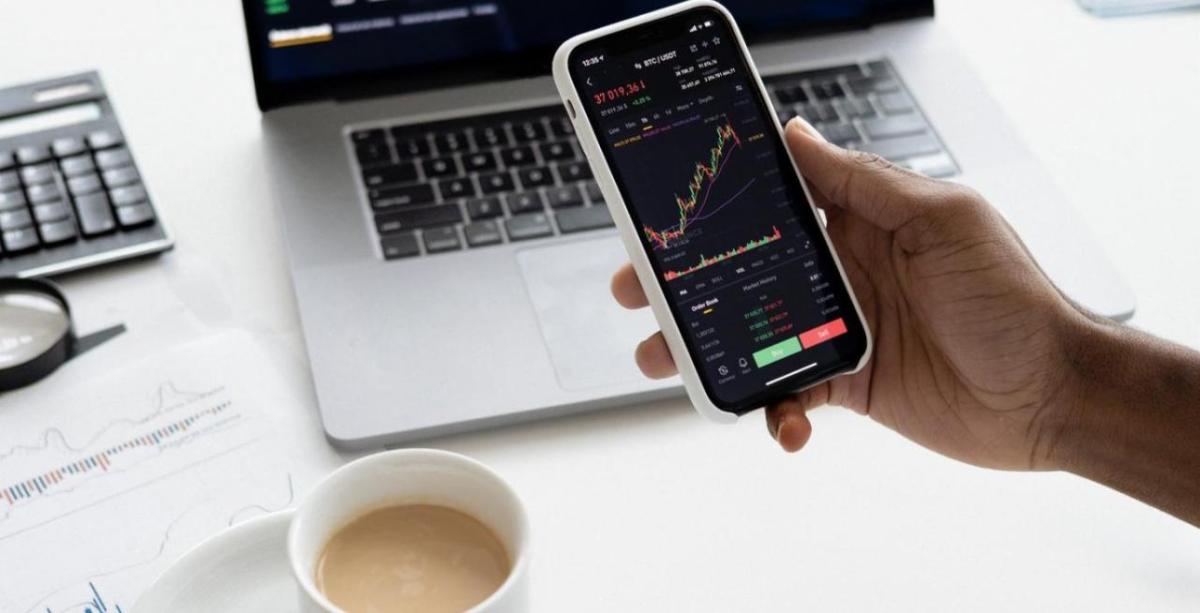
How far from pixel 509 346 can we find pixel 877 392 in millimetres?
221

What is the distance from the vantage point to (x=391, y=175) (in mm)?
906

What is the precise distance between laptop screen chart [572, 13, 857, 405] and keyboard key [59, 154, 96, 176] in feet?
1.20

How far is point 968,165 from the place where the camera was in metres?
0.96

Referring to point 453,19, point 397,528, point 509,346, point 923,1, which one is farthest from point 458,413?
point 923,1

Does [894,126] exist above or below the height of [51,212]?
below

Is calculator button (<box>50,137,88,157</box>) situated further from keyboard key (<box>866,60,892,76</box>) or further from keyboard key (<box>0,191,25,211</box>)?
keyboard key (<box>866,60,892,76</box>)

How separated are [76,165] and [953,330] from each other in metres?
0.57

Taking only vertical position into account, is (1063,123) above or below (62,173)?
below

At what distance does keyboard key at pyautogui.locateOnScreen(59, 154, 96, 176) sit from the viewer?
0.87 m

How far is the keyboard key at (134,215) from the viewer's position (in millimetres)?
855

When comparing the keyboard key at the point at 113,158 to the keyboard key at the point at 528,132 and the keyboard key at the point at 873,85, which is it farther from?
the keyboard key at the point at 873,85

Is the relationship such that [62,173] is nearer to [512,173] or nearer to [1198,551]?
[512,173]

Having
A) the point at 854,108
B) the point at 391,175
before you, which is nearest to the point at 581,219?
the point at 391,175

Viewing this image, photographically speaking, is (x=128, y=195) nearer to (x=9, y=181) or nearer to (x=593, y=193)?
(x=9, y=181)
